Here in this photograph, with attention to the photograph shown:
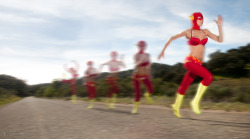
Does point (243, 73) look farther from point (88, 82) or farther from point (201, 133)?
point (201, 133)

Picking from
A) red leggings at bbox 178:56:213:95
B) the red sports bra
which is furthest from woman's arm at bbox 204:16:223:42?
red leggings at bbox 178:56:213:95

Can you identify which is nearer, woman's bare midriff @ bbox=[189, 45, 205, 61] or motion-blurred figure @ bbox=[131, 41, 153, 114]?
woman's bare midriff @ bbox=[189, 45, 205, 61]

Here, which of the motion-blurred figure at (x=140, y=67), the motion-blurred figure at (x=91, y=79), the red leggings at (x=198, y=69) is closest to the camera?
the red leggings at (x=198, y=69)

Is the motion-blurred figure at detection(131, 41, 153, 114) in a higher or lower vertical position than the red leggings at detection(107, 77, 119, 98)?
higher

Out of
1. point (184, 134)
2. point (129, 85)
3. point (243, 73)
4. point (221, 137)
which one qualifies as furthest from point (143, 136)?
point (129, 85)

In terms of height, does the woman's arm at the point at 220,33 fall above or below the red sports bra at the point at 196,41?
above

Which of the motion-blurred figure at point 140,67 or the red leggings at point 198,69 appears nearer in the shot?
the red leggings at point 198,69

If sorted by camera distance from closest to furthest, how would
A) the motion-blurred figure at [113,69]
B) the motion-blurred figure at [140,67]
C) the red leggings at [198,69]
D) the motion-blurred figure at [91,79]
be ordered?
the red leggings at [198,69] → the motion-blurred figure at [140,67] → the motion-blurred figure at [113,69] → the motion-blurred figure at [91,79]

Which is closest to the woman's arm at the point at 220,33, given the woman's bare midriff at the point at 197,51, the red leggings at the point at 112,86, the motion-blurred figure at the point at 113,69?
the woman's bare midriff at the point at 197,51

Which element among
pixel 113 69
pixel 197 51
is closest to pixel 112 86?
pixel 113 69

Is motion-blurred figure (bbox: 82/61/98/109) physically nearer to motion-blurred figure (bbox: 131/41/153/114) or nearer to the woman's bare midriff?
motion-blurred figure (bbox: 131/41/153/114)

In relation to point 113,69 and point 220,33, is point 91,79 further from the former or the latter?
point 220,33

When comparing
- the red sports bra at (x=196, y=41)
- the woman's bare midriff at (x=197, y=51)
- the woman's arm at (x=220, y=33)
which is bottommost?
the woman's bare midriff at (x=197, y=51)

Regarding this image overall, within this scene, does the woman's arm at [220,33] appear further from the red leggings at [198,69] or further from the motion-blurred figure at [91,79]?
the motion-blurred figure at [91,79]
